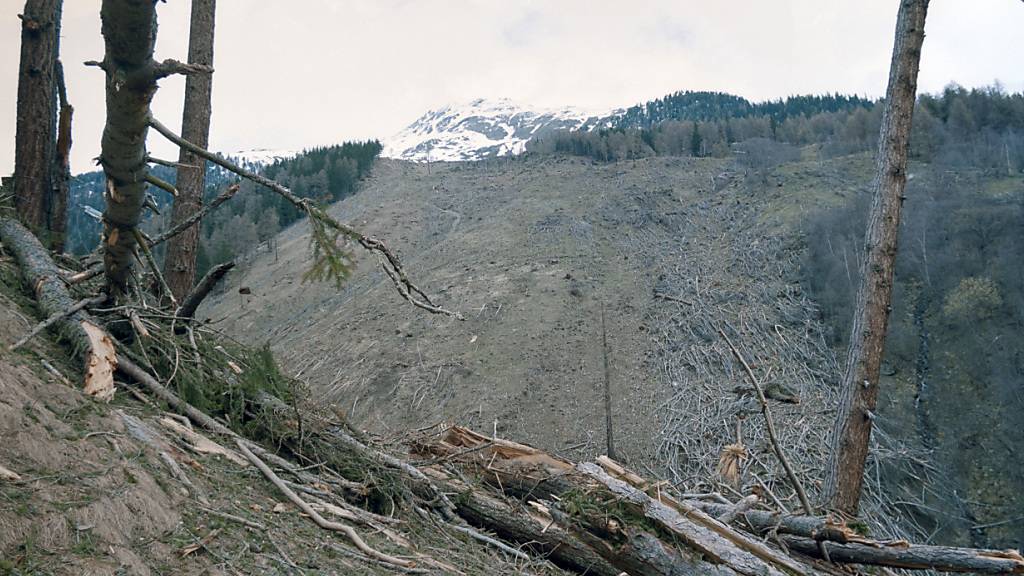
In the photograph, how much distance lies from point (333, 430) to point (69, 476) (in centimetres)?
176

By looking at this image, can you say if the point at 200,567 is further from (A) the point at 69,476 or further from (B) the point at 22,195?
(B) the point at 22,195

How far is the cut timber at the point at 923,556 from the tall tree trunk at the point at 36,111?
5.47m

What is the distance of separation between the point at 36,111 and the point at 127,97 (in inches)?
140

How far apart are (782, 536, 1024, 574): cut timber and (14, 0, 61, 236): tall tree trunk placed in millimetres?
5474

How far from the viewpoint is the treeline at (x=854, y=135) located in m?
36.5

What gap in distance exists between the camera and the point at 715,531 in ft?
9.37

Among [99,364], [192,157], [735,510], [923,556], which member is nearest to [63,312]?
[99,364]

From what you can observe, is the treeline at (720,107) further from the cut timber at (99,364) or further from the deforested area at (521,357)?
the cut timber at (99,364)

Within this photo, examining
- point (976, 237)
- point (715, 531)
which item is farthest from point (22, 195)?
point (976, 237)

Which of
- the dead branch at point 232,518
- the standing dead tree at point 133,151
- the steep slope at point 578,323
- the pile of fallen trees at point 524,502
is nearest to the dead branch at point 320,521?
the pile of fallen trees at point 524,502

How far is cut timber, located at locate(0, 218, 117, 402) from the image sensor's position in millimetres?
2861

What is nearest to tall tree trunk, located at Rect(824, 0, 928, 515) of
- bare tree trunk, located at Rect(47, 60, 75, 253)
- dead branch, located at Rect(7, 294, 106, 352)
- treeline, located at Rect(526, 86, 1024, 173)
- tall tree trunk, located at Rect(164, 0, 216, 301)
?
dead branch, located at Rect(7, 294, 106, 352)

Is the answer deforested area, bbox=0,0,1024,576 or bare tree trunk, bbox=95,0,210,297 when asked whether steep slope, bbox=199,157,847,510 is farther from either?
bare tree trunk, bbox=95,0,210,297

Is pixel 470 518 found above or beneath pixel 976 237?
beneath
